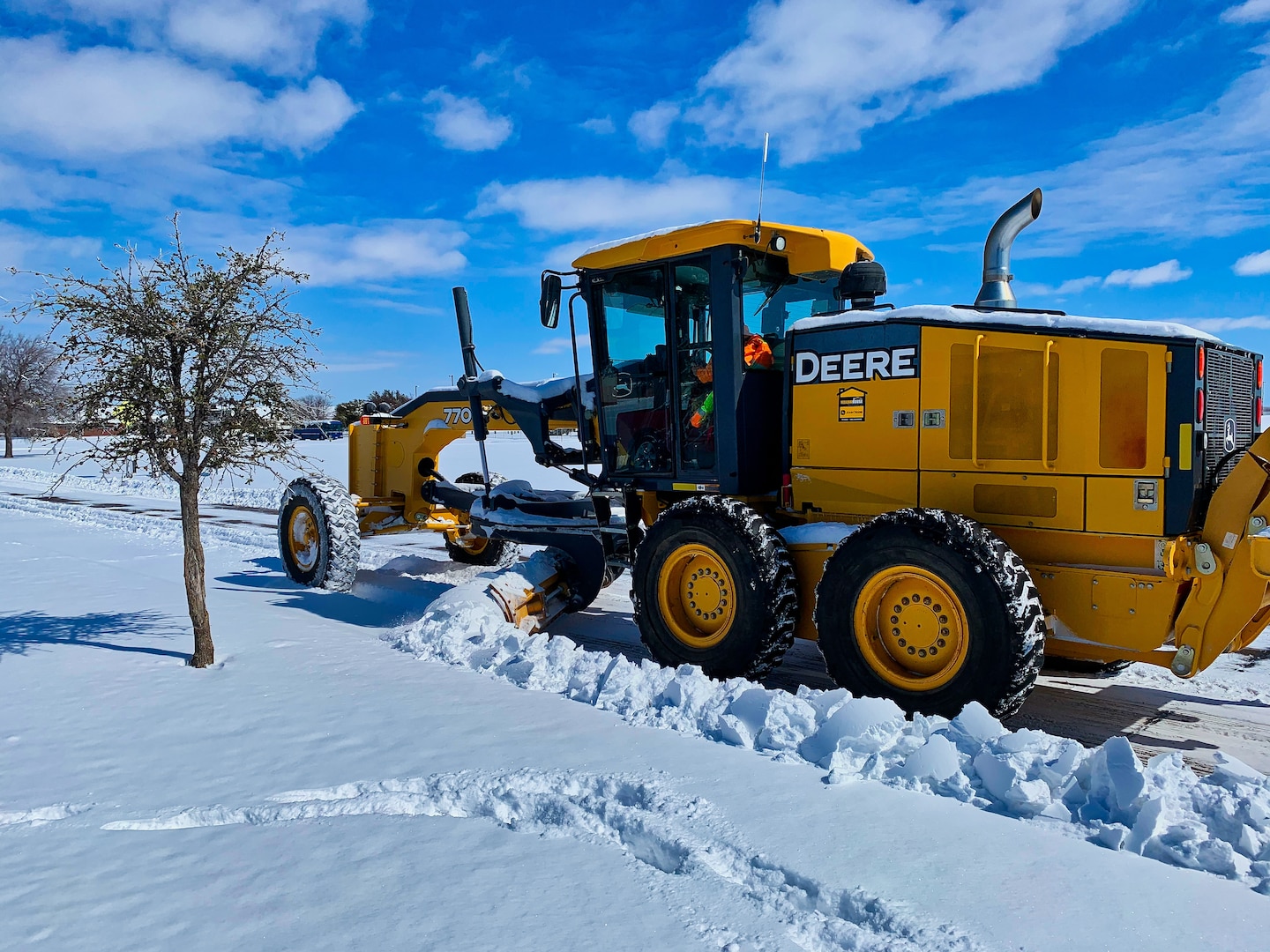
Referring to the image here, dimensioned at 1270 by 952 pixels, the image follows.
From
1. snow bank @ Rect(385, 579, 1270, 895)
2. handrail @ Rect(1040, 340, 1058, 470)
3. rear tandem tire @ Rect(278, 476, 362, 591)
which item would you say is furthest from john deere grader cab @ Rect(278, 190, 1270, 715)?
rear tandem tire @ Rect(278, 476, 362, 591)

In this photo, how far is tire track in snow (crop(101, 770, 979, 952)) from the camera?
8.64 ft

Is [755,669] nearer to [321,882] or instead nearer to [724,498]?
[724,498]

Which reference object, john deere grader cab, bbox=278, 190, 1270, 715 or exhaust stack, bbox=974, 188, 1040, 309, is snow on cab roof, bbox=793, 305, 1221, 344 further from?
exhaust stack, bbox=974, 188, 1040, 309

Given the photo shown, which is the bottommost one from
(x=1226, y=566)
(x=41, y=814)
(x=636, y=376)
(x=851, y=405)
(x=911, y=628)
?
Result: (x=41, y=814)

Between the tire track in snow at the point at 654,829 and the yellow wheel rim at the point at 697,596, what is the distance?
86.8 inches

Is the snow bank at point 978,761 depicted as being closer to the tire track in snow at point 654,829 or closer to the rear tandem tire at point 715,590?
the rear tandem tire at point 715,590

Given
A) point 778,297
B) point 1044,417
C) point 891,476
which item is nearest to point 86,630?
point 778,297

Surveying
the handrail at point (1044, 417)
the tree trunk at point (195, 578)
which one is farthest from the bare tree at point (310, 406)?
the handrail at point (1044, 417)

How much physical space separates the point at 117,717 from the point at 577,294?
4.16m

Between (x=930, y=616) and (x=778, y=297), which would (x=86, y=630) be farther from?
(x=930, y=616)

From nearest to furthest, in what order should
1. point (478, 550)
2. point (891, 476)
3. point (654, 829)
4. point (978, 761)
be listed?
point (654, 829)
point (978, 761)
point (891, 476)
point (478, 550)

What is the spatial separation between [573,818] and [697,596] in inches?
106

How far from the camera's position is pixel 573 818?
11.2 feet

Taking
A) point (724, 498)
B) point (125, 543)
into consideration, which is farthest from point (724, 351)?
point (125, 543)
